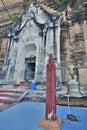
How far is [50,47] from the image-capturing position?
27.7ft

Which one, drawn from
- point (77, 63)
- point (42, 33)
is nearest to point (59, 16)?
point (42, 33)

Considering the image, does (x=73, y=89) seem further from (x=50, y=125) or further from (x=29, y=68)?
(x=29, y=68)

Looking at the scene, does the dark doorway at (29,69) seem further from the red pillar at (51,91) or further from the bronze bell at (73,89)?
the red pillar at (51,91)

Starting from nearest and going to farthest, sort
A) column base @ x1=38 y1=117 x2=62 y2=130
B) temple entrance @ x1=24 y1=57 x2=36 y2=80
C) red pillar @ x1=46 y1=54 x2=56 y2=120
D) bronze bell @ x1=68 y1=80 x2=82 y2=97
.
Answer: column base @ x1=38 y1=117 x2=62 y2=130
red pillar @ x1=46 y1=54 x2=56 y2=120
bronze bell @ x1=68 y1=80 x2=82 y2=97
temple entrance @ x1=24 y1=57 x2=36 y2=80

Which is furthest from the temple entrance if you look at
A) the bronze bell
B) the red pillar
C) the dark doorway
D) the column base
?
the column base

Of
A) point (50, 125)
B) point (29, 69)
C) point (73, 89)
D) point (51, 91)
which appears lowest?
point (50, 125)

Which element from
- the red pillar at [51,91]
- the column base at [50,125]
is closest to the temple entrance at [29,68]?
the red pillar at [51,91]

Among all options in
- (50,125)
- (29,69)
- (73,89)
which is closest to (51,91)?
(50,125)

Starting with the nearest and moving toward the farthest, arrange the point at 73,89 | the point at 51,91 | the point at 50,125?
the point at 50,125 → the point at 51,91 → the point at 73,89

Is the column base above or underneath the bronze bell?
underneath

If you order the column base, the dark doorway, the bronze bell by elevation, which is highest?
the dark doorway

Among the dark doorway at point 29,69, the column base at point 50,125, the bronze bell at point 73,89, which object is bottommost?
the column base at point 50,125

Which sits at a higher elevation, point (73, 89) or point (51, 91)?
point (51, 91)

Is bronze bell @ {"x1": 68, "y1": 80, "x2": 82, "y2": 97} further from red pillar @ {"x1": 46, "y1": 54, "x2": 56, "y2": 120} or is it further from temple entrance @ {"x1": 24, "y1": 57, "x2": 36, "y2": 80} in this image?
temple entrance @ {"x1": 24, "y1": 57, "x2": 36, "y2": 80}
